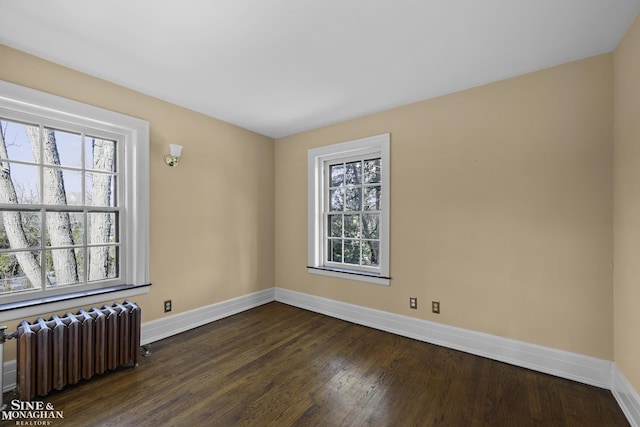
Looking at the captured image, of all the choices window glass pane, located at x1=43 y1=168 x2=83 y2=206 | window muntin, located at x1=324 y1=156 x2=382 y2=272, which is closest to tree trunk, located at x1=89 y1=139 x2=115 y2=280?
window glass pane, located at x1=43 y1=168 x2=83 y2=206

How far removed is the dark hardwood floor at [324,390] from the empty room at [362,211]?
20 mm

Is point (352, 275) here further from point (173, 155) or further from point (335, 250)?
point (173, 155)

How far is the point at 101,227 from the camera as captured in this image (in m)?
2.73

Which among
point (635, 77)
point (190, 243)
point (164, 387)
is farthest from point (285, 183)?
point (635, 77)

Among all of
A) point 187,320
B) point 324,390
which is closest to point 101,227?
point 187,320

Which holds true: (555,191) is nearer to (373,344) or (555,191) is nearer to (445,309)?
(445,309)

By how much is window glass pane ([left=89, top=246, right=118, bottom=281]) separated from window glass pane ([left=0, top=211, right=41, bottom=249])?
16.7 inches

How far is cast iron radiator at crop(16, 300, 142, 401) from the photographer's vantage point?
6.29 ft

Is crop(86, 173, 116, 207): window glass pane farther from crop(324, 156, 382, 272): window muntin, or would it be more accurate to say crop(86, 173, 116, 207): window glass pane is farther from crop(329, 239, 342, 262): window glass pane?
crop(329, 239, 342, 262): window glass pane

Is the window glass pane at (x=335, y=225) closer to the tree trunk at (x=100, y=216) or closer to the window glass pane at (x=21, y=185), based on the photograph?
the tree trunk at (x=100, y=216)

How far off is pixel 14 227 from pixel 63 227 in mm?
302

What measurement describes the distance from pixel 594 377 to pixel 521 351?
47cm

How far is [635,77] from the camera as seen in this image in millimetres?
1833

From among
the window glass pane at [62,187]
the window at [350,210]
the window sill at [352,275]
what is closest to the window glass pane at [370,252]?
the window at [350,210]
